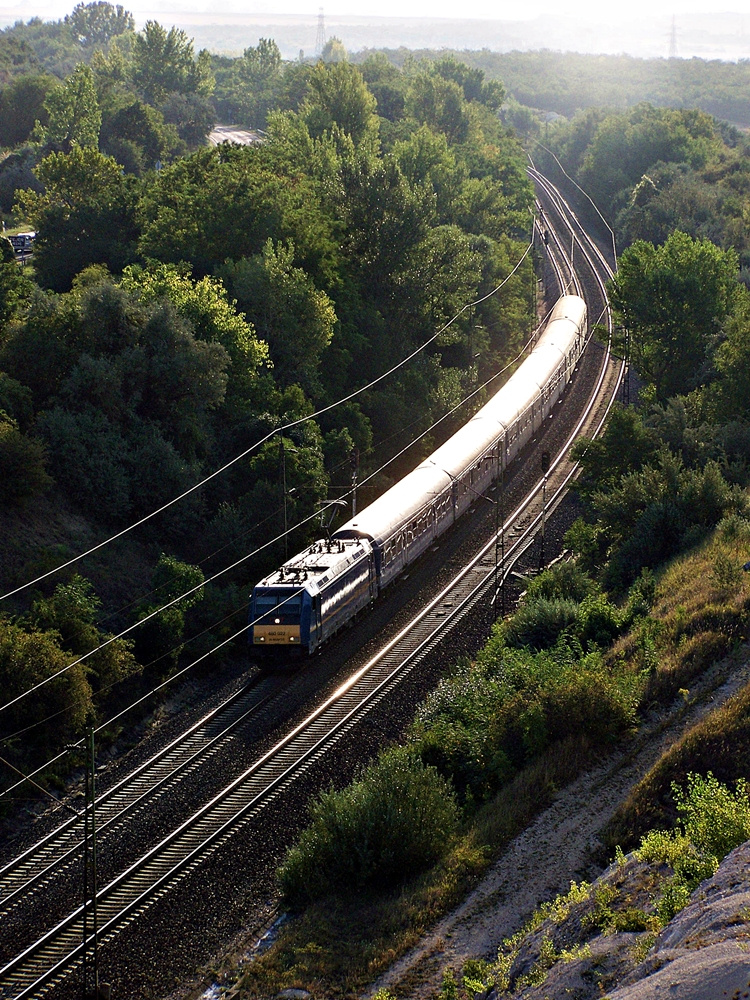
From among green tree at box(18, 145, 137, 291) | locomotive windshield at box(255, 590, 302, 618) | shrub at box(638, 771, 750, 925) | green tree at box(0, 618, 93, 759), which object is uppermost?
green tree at box(18, 145, 137, 291)

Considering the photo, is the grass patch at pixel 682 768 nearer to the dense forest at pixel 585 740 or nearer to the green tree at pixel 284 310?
the dense forest at pixel 585 740

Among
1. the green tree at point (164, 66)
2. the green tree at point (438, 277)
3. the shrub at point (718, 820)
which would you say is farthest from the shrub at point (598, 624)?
the green tree at point (164, 66)

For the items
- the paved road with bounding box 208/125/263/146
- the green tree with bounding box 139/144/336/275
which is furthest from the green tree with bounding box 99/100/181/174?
the green tree with bounding box 139/144/336/275

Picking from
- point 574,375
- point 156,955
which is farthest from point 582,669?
point 574,375

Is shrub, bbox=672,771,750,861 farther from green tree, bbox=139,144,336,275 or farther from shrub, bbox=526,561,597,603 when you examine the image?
green tree, bbox=139,144,336,275

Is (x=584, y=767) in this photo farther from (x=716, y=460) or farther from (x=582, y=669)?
(x=716, y=460)

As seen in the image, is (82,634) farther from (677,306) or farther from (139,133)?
(139,133)
